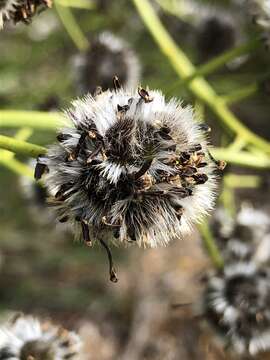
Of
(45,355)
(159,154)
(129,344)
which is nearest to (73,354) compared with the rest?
(45,355)

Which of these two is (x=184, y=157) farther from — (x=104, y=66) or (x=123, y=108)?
(x=104, y=66)

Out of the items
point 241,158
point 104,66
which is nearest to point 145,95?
point 241,158

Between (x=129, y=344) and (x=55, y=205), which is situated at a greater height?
(x=55, y=205)

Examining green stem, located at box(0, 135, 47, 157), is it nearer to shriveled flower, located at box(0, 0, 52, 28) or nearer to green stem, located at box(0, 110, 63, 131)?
shriveled flower, located at box(0, 0, 52, 28)

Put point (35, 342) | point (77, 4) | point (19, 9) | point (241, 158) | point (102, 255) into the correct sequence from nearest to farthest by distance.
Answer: point (19, 9)
point (35, 342)
point (241, 158)
point (77, 4)
point (102, 255)

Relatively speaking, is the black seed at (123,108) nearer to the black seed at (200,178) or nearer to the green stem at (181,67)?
the black seed at (200,178)

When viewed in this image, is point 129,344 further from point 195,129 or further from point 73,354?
point 195,129

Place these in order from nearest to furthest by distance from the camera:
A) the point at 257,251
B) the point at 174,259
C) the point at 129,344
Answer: the point at 257,251, the point at 129,344, the point at 174,259
